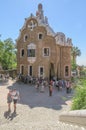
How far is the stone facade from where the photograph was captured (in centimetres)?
4294

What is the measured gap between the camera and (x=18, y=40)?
45344mm

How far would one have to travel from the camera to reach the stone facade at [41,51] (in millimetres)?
42938

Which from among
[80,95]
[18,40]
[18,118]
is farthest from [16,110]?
[18,40]

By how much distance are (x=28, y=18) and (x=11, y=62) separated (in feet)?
76.9

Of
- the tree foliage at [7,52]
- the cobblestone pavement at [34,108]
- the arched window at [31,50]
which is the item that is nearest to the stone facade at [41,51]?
the arched window at [31,50]

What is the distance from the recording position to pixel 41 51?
141 feet

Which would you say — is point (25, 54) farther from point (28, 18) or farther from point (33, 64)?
point (28, 18)

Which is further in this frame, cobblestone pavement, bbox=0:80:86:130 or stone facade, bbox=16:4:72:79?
stone facade, bbox=16:4:72:79

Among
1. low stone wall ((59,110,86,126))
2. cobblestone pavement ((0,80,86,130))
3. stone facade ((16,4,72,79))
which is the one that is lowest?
cobblestone pavement ((0,80,86,130))

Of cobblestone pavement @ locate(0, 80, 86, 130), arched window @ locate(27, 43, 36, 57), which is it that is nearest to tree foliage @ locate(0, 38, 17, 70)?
arched window @ locate(27, 43, 36, 57)

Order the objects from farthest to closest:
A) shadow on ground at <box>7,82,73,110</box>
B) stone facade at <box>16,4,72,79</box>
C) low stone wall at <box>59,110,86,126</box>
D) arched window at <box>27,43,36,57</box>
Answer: arched window at <box>27,43,36,57</box>
stone facade at <box>16,4,72,79</box>
shadow on ground at <box>7,82,73,110</box>
low stone wall at <box>59,110,86,126</box>

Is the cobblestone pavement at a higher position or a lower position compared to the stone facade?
lower

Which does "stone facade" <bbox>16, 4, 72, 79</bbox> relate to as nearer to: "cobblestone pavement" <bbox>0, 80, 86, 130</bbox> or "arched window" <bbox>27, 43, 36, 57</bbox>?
"arched window" <bbox>27, 43, 36, 57</bbox>

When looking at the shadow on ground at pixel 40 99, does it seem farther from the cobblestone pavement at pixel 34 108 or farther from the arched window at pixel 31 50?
the arched window at pixel 31 50
